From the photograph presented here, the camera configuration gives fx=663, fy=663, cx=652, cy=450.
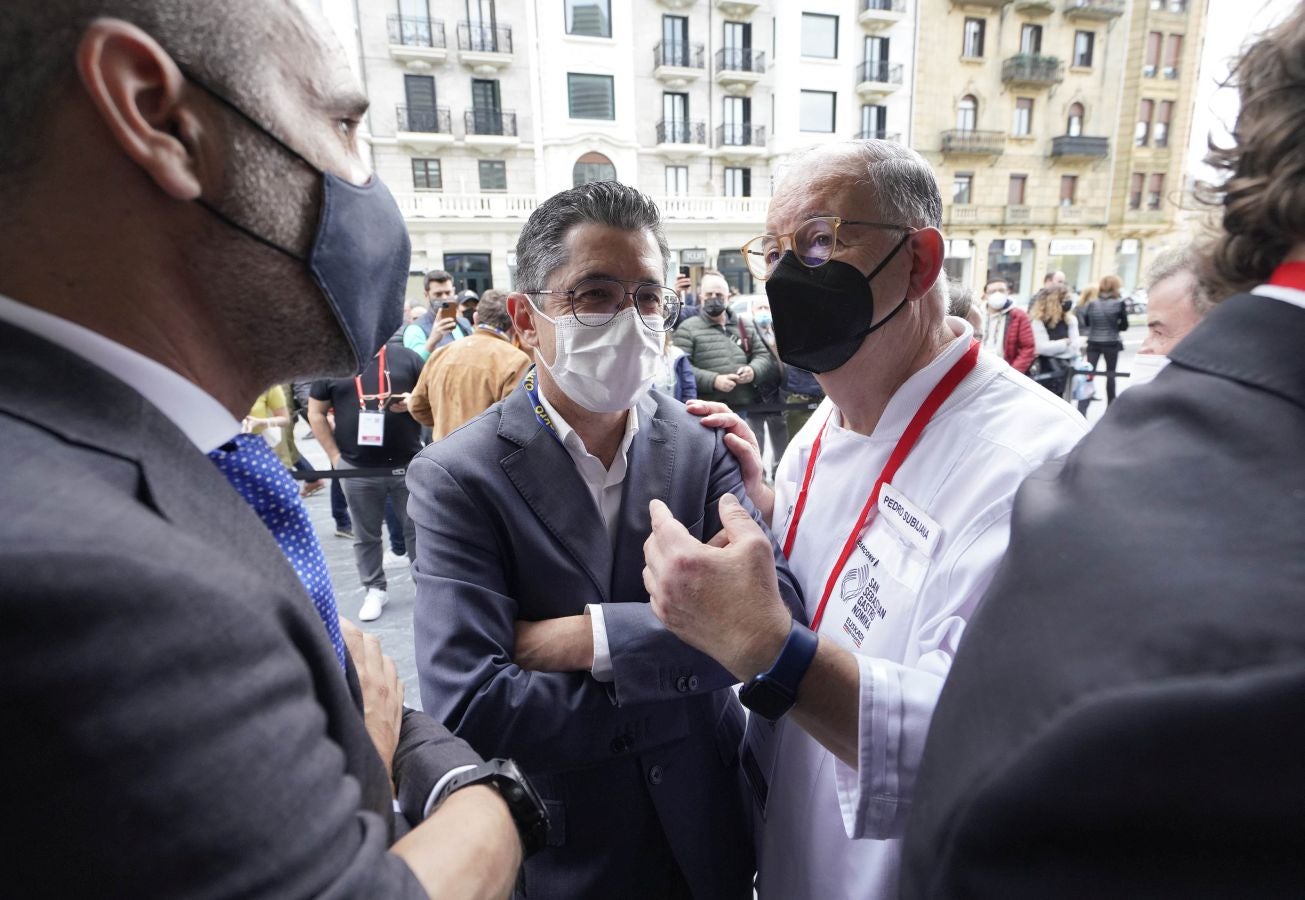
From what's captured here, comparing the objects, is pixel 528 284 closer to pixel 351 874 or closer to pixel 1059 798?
pixel 351 874

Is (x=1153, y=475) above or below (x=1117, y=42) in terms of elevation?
below

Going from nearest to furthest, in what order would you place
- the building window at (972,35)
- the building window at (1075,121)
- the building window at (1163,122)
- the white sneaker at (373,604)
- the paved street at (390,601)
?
the paved street at (390,601), the white sneaker at (373,604), the building window at (972,35), the building window at (1075,121), the building window at (1163,122)

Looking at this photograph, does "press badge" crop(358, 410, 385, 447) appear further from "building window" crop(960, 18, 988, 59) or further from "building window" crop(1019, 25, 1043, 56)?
"building window" crop(1019, 25, 1043, 56)

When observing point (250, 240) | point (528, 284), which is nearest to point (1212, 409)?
point (250, 240)

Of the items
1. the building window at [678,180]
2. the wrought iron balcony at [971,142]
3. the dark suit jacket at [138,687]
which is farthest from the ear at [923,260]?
the wrought iron balcony at [971,142]

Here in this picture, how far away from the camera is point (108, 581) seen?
19.2 inches

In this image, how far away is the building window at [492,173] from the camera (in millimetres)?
21484

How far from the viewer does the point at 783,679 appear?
1.05 metres

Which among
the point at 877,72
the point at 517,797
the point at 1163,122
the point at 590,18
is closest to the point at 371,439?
the point at 517,797

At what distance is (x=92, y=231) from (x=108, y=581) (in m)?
0.39

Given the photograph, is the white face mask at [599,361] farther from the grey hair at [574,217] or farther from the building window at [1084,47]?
the building window at [1084,47]

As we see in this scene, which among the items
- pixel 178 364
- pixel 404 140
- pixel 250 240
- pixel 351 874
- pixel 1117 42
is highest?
pixel 1117 42

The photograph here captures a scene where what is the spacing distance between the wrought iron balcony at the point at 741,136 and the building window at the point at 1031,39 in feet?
35.5

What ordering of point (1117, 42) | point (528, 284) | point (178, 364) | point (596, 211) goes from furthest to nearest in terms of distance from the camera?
1. point (1117, 42)
2. point (528, 284)
3. point (596, 211)
4. point (178, 364)
